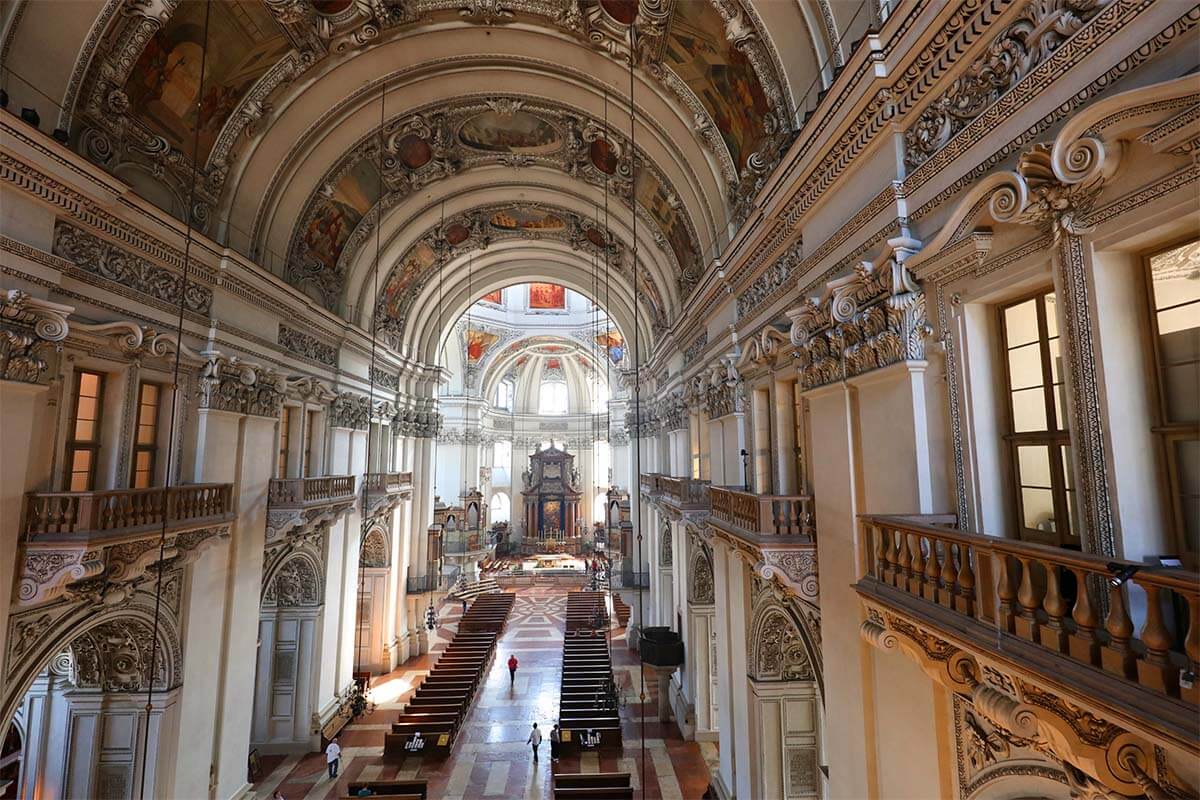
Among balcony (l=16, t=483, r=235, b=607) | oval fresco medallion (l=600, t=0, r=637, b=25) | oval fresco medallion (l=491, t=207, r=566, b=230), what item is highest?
oval fresco medallion (l=491, t=207, r=566, b=230)

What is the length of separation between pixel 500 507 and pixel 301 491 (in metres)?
28.8

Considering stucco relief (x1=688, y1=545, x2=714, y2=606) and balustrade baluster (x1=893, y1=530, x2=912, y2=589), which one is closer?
balustrade baluster (x1=893, y1=530, x2=912, y2=589)

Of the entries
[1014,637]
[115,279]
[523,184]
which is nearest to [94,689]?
[115,279]

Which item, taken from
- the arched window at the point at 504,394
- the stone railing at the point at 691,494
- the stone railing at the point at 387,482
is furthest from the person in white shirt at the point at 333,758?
the arched window at the point at 504,394

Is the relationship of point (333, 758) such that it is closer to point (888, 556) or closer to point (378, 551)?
point (378, 551)

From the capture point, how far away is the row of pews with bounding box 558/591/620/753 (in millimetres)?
12695

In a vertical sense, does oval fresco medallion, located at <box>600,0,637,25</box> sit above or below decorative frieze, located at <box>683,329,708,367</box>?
above

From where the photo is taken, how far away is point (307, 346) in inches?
515

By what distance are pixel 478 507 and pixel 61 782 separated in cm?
2193

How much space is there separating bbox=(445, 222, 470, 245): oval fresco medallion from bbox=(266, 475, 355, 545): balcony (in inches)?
341

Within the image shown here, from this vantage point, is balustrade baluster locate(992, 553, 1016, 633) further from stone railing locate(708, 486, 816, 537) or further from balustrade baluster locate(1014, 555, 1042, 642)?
stone railing locate(708, 486, 816, 537)

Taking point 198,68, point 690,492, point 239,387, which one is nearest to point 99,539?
point 239,387

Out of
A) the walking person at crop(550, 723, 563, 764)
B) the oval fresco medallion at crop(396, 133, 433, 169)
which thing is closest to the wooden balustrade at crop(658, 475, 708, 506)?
the walking person at crop(550, 723, 563, 764)

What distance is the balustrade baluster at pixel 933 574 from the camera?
3.50m
